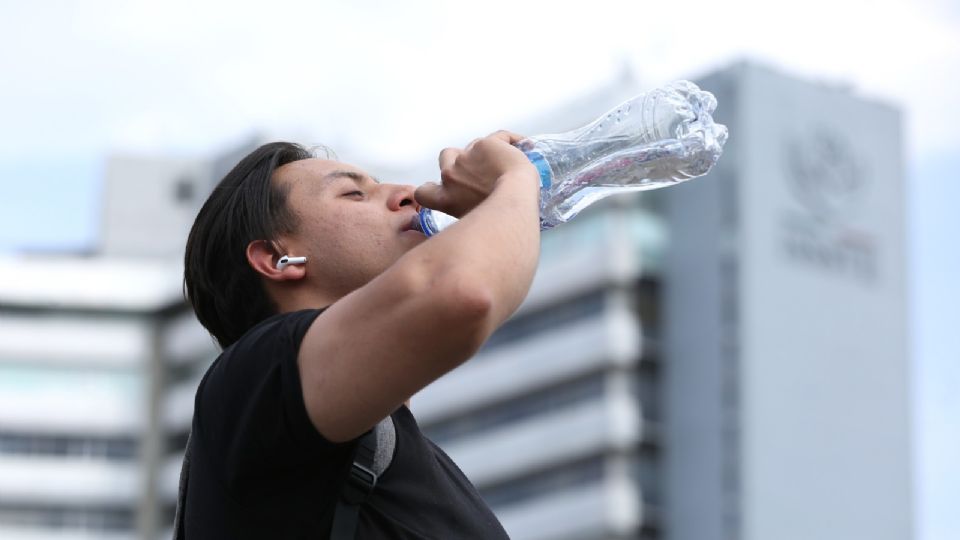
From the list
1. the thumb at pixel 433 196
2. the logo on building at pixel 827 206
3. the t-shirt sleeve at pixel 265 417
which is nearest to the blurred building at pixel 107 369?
the logo on building at pixel 827 206

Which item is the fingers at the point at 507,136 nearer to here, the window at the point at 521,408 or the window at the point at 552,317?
the window at the point at 521,408

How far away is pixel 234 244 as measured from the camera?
3.61 meters

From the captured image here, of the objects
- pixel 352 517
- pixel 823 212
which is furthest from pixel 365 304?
pixel 823 212

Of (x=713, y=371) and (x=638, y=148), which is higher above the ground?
(x=638, y=148)

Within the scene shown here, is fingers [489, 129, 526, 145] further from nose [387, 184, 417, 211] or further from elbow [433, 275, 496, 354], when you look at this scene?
elbow [433, 275, 496, 354]

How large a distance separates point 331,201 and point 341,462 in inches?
25.3

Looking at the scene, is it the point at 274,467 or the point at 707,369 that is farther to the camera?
the point at 707,369

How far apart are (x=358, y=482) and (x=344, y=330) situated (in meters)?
0.29

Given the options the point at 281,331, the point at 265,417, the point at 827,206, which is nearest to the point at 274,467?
the point at 265,417

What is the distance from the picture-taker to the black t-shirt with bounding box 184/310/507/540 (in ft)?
9.89

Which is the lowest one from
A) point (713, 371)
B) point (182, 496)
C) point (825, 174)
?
point (713, 371)

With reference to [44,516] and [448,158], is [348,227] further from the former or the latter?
[44,516]

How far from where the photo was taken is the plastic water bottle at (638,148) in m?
3.81

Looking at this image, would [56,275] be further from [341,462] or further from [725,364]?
[341,462]
